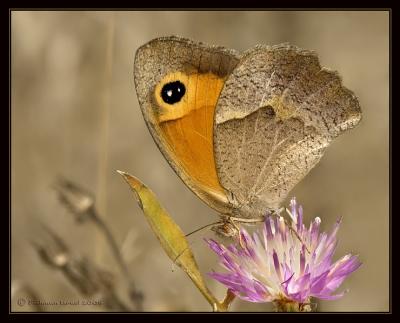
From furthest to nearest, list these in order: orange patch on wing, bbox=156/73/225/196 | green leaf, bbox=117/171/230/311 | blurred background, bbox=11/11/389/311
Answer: blurred background, bbox=11/11/389/311
orange patch on wing, bbox=156/73/225/196
green leaf, bbox=117/171/230/311

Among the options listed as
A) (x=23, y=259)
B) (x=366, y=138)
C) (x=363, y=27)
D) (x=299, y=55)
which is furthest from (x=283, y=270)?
(x=363, y=27)

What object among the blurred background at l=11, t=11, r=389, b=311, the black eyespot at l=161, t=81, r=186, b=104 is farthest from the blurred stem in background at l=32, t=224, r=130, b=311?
the blurred background at l=11, t=11, r=389, b=311

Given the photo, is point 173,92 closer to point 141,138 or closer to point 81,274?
point 81,274

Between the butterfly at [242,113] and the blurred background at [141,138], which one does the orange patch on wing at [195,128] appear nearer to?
the butterfly at [242,113]

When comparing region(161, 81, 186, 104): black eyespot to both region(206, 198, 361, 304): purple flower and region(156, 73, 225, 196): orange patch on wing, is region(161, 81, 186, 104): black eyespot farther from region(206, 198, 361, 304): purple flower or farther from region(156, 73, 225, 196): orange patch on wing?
region(206, 198, 361, 304): purple flower

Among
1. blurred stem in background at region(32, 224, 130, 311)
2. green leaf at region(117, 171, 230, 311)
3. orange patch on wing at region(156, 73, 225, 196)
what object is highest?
orange patch on wing at region(156, 73, 225, 196)

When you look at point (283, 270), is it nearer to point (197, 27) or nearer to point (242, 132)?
point (242, 132)

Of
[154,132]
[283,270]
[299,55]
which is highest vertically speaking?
[299,55]

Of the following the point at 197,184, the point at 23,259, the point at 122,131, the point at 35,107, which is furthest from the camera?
the point at 122,131
